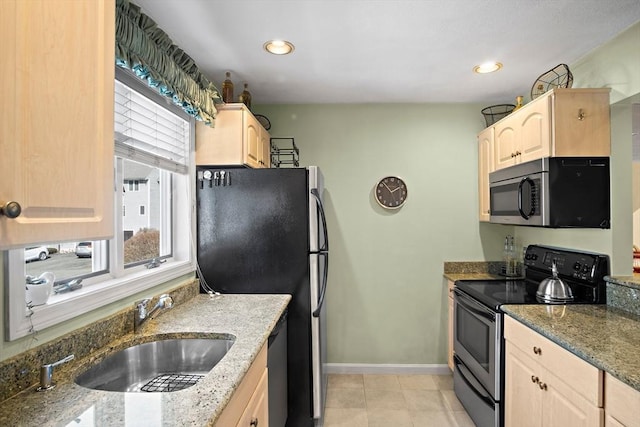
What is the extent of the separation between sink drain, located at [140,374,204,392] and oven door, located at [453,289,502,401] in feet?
5.31

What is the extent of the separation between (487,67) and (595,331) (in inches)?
66.9

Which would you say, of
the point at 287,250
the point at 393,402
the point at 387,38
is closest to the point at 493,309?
the point at 393,402

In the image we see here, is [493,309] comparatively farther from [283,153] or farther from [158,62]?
[158,62]

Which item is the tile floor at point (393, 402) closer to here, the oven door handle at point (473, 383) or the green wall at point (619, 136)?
the oven door handle at point (473, 383)

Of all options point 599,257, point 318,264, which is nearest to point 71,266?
point 318,264

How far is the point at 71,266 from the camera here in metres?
1.49

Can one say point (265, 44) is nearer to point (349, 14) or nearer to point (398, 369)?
point (349, 14)

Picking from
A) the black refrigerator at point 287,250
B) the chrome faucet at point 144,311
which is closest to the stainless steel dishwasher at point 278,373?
the black refrigerator at point 287,250

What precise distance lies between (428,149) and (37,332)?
2.90 m

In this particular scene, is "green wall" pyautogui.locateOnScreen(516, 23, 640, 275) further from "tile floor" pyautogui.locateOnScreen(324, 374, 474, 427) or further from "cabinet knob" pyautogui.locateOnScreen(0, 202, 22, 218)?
"cabinet knob" pyautogui.locateOnScreen(0, 202, 22, 218)

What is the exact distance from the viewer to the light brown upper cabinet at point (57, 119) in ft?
2.03

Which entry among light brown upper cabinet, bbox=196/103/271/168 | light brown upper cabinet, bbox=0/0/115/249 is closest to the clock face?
light brown upper cabinet, bbox=196/103/271/168

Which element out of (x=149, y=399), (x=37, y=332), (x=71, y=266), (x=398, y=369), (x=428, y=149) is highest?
(x=428, y=149)

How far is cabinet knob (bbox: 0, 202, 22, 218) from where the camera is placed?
0.59 meters
